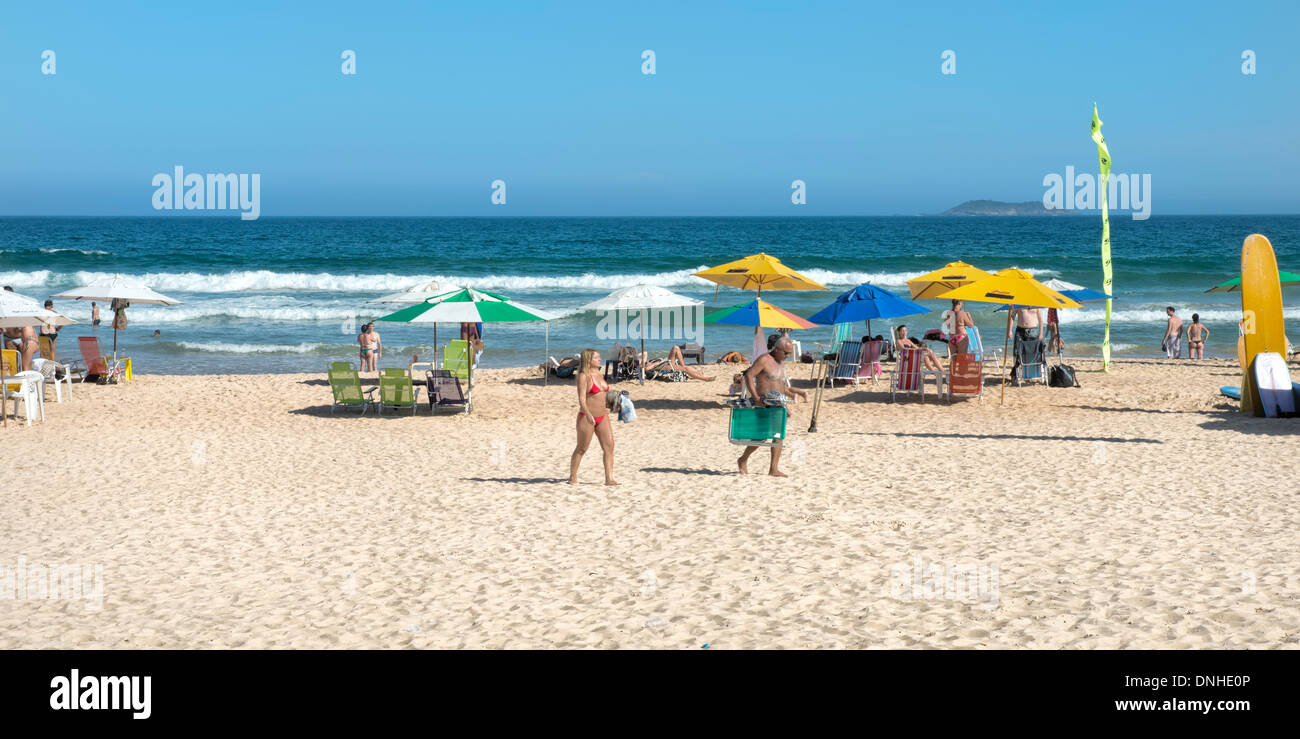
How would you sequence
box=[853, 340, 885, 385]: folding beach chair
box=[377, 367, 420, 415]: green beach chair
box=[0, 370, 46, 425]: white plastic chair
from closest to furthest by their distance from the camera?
box=[0, 370, 46, 425]: white plastic chair → box=[377, 367, 420, 415]: green beach chair → box=[853, 340, 885, 385]: folding beach chair

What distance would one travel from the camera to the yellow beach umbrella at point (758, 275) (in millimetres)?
15469

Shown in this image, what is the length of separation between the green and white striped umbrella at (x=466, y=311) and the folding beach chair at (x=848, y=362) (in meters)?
4.68

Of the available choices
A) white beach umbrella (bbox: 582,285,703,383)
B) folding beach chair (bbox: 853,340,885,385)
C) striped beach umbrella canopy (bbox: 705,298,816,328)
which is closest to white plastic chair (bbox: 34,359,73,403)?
white beach umbrella (bbox: 582,285,703,383)

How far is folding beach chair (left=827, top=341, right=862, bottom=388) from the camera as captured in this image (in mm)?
15250

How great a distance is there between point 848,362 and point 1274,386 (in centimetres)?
559

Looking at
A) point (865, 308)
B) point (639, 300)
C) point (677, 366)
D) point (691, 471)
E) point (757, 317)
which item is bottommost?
point (691, 471)

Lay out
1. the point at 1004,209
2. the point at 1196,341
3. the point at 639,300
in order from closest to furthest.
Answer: the point at 639,300 < the point at 1196,341 < the point at 1004,209

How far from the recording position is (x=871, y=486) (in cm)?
881

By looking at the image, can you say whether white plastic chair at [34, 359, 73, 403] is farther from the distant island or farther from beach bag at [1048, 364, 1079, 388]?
the distant island

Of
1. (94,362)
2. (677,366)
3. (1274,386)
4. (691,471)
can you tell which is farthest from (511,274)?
(691,471)

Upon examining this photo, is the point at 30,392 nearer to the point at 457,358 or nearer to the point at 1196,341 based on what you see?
the point at 457,358

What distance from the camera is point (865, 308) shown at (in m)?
13.7

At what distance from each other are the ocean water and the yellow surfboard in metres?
9.17

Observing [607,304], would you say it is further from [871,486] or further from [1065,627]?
[1065,627]
